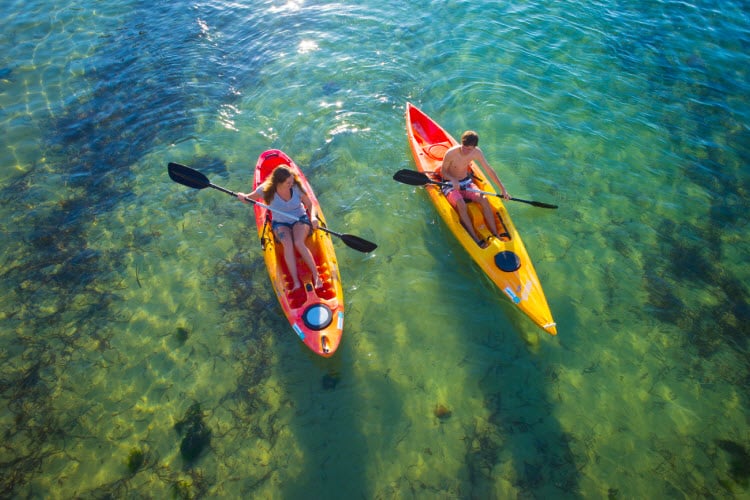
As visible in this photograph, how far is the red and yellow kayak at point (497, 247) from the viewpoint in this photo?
20.9 ft

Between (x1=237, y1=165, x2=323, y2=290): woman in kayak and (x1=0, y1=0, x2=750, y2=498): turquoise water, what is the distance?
0.92m

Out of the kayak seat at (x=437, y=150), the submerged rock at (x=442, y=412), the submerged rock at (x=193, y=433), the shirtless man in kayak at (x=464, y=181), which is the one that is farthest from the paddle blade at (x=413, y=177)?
the submerged rock at (x=193, y=433)

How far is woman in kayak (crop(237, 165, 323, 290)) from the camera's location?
20.9ft

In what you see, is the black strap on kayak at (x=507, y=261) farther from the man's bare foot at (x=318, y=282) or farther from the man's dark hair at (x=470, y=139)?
the man's bare foot at (x=318, y=282)

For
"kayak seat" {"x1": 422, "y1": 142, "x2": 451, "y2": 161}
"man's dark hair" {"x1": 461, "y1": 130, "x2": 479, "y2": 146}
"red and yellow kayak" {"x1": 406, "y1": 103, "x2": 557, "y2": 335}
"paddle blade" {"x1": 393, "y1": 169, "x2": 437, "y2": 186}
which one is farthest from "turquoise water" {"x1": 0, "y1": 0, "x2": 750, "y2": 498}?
"man's dark hair" {"x1": 461, "y1": 130, "x2": 479, "y2": 146}

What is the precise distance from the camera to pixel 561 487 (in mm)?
5227

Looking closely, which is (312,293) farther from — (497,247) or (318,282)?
(497,247)

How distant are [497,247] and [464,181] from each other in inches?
53.4

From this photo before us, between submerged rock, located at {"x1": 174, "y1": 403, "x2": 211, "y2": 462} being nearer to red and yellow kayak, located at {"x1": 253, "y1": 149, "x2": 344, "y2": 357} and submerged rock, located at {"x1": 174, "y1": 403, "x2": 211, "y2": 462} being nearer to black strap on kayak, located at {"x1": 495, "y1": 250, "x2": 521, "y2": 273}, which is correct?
red and yellow kayak, located at {"x1": 253, "y1": 149, "x2": 344, "y2": 357}

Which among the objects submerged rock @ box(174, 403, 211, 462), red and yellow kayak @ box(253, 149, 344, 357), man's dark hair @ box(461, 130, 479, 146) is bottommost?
submerged rock @ box(174, 403, 211, 462)

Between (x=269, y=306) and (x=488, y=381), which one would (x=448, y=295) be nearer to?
(x=488, y=381)

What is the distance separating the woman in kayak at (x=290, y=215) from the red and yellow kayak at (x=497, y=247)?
97.9 inches

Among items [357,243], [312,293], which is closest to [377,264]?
[357,243]

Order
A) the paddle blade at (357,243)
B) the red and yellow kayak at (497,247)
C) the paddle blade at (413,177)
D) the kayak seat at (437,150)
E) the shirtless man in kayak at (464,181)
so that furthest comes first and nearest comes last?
the kayak seat at (437,150), the paddle blade at (413,177), the shirtless man in kayak at (464,181), the paddle blade at (357,243), the red and yellow kayak at (497,247)
